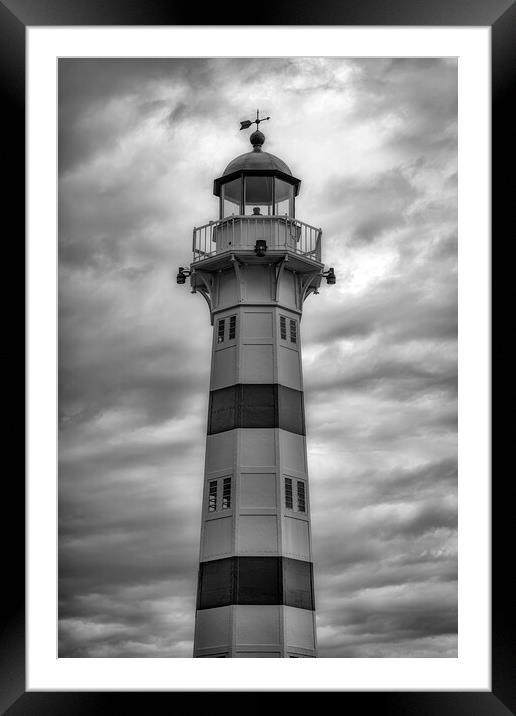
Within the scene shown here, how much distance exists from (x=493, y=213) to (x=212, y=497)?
1223 cm

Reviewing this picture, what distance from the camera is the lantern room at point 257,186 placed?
60.8 feet

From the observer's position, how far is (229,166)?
61.7ft

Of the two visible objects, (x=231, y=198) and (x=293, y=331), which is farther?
(x=231, y=198)

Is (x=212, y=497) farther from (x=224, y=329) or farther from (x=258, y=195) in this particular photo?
(x=258, y=195)

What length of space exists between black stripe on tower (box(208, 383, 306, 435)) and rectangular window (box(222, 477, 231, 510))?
77 cm

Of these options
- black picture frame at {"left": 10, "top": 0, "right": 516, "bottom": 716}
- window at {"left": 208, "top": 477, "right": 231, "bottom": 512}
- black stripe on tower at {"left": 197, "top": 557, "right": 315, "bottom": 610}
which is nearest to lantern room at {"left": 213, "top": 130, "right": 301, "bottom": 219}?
window at {"left": 208, "top": 477, "right": 231, "bottom": 512}

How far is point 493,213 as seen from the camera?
17.0 ft

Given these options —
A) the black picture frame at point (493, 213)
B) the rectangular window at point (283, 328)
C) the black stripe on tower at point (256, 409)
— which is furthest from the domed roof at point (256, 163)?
the black picture frame at point (493, 213)

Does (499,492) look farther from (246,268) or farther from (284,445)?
(246,268)

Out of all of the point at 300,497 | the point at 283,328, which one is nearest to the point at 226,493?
the point at 300,497

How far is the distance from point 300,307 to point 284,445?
8.12 ft

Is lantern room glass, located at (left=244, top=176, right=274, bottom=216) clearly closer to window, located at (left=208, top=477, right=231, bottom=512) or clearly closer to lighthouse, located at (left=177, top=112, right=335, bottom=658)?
lighthouse, located at (left=177, top=112, right=335, bottom=658)

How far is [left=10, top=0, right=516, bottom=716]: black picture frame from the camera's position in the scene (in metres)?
4.94

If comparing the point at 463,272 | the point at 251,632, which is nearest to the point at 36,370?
the point at 463,272
